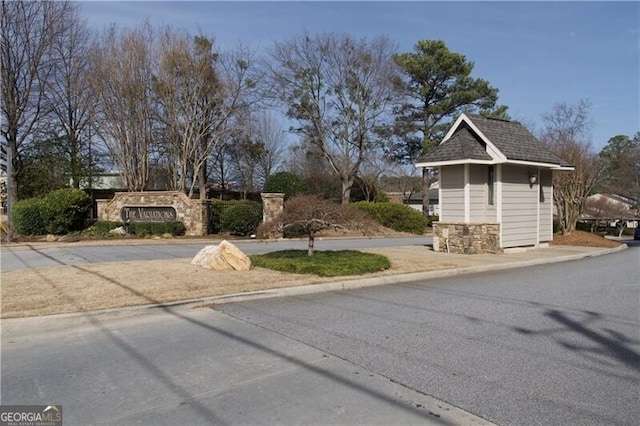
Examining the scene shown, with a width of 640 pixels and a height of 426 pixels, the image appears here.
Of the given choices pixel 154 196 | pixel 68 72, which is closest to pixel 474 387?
pixel 154 196

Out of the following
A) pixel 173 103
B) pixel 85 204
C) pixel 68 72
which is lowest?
pixel 85 204

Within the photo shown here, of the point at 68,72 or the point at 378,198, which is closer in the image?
the point at 68,72

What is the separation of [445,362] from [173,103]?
937 inches

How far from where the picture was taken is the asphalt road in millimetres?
3977

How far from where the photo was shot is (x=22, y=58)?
80.6 ft

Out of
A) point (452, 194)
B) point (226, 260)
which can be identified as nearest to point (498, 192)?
point (452, 194)

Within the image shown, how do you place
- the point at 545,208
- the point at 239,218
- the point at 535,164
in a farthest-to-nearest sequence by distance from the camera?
the point at 239,218 < the point at 545,208 < the point at 535,164

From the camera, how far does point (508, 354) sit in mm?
5441

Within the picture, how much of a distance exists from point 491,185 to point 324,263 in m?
8.04

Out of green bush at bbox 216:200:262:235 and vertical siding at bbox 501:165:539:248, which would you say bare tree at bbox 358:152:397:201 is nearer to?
green bush at bbox 216:200:262:235

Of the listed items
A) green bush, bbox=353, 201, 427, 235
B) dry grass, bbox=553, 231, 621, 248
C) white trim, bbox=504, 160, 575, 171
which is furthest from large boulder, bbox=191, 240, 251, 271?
green bush, bbox=353, 201, 427, 235

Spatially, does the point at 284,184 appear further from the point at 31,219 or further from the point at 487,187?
the point at 487,187

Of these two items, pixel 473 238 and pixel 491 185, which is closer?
pixel 473 238

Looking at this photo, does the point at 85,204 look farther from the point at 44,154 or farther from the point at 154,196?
the point at 44,154
